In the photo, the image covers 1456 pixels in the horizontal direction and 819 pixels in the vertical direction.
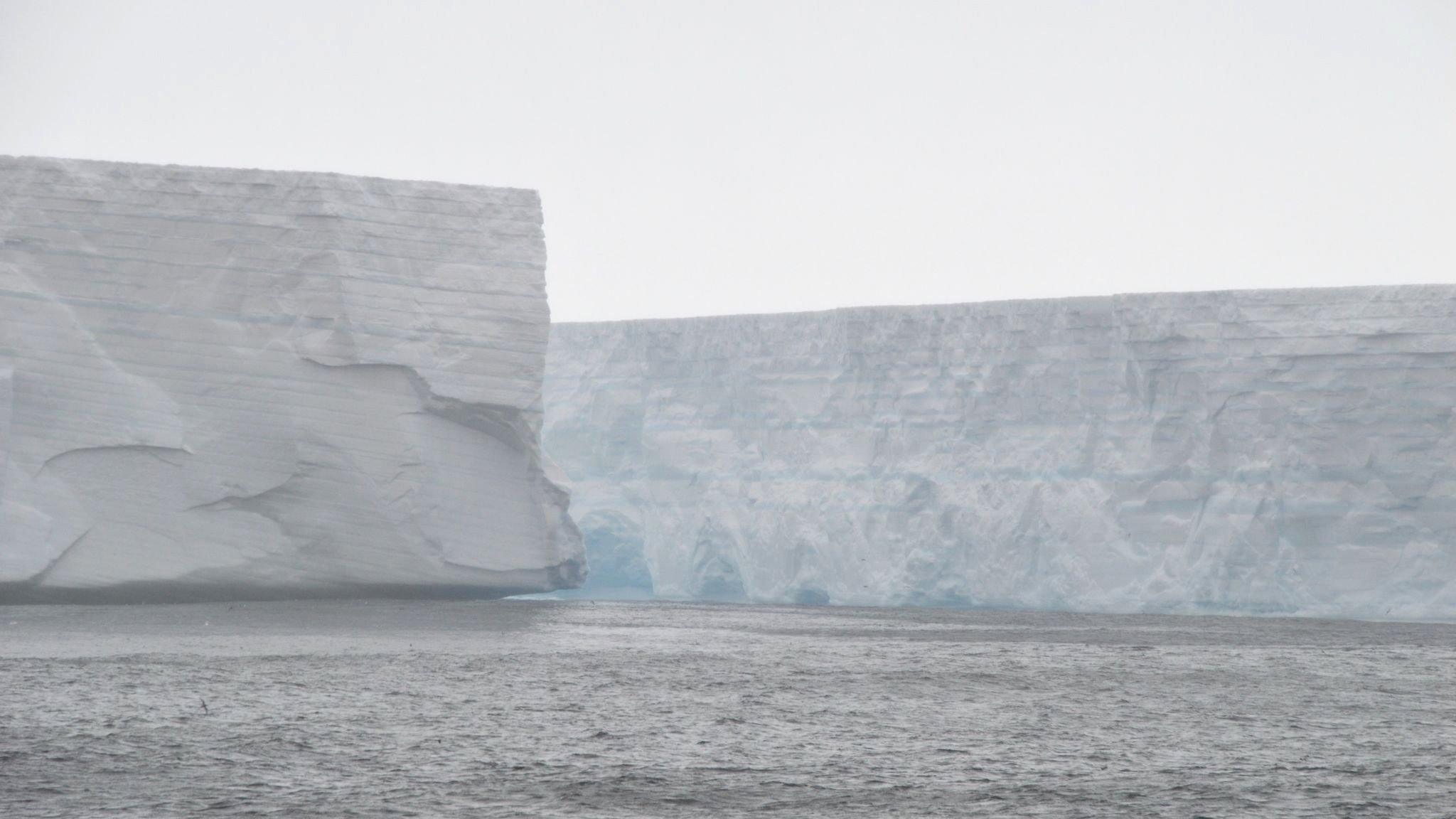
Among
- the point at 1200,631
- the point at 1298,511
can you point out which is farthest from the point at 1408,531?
the point at 1200,631

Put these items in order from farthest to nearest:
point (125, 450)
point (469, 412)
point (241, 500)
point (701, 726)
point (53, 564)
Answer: point (469, 412)
point (241, 500)
point (125, 450)
point (53, 564)
point (701, 726)

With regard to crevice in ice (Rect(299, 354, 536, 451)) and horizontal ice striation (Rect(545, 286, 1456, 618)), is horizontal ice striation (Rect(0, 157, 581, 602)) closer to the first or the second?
crevice in ice (Rect(299, 354, 536, 451))

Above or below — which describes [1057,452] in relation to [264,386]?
below

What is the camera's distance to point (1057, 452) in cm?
1625

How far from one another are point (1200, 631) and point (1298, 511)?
3.46 metres

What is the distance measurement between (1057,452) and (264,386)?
767 centimetres

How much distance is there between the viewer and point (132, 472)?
13.0 m

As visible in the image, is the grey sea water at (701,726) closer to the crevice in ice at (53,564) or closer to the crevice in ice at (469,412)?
the crevice in ice at (53,564)

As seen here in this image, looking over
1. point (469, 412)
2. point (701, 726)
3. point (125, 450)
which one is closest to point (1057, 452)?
point (469, 412)

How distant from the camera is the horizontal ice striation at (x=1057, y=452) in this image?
587 inches

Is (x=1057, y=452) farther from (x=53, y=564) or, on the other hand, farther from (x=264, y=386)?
(x=53, y=564)

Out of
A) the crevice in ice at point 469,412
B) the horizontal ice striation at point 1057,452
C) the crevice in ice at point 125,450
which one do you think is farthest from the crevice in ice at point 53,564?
the horizontal ice striation at point 1057,452

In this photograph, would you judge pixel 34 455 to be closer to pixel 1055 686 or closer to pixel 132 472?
pixel 132 472

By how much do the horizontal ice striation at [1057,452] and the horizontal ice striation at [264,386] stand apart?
3925 mm
